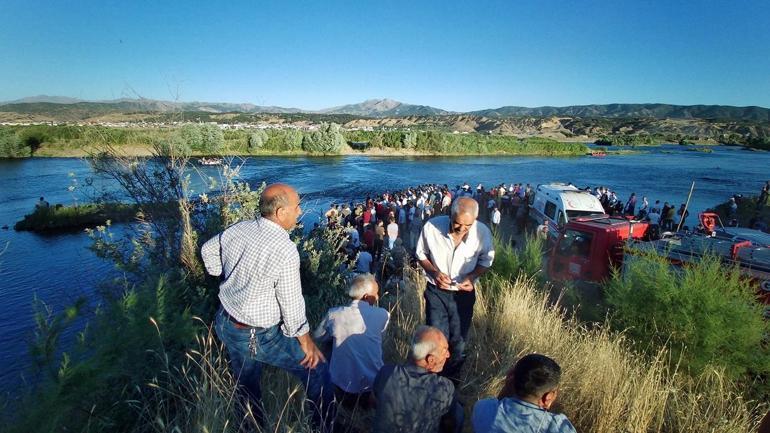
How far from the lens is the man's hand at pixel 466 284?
3.40 m

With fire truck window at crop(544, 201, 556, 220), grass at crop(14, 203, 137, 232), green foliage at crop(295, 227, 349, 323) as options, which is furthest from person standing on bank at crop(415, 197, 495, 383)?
grass at crop(14, 203, 137, 232)

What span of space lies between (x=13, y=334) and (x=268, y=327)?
1328 centimetres

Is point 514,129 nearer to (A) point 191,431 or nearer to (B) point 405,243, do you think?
(B) point 405,243

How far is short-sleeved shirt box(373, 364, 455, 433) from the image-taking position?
218 cm

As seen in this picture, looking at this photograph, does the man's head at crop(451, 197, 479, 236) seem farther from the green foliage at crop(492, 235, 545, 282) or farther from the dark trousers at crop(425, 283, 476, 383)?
the green foliage at crop(492, 235, 545, 282)

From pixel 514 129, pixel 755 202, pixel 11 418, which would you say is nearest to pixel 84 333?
pixel 11 418

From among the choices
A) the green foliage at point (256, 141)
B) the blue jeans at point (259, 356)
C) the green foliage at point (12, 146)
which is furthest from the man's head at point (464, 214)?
the green foliage at point (12, 146)

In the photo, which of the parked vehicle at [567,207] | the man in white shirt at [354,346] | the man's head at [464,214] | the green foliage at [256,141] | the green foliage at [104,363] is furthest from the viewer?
the green foliage at [256,141]

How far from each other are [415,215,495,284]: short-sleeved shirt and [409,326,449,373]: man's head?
4.12 ft

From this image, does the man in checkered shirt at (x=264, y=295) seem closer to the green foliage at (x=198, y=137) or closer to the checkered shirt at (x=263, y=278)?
the checkered shirt at (x=263, y=278)

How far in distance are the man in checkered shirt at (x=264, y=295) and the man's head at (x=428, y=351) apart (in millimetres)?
653

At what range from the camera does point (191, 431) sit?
82.5 inches

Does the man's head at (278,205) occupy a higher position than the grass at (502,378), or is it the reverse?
the man's head at (278,205)

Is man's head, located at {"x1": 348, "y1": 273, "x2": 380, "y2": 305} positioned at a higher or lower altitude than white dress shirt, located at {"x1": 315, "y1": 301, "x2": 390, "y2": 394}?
higher
